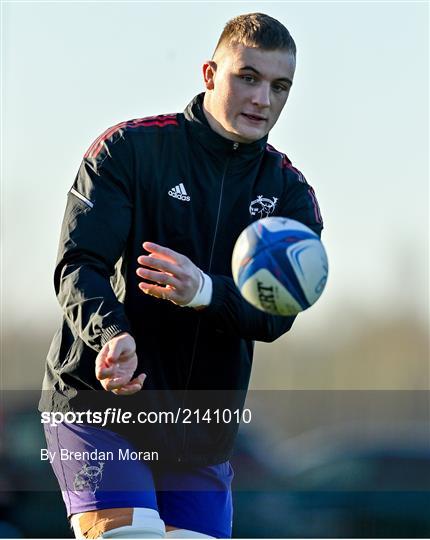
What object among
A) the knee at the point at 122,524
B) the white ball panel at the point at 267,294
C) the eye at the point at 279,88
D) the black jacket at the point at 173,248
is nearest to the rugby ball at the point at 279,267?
the white ball panel at the point at 267,294

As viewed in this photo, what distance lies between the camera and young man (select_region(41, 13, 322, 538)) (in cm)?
665

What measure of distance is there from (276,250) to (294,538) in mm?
6107

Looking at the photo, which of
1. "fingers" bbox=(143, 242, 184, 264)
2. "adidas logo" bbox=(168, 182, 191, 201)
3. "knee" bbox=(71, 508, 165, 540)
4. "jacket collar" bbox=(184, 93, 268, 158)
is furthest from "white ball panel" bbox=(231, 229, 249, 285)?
"knee" bbox=(71, 508, 165, 540)

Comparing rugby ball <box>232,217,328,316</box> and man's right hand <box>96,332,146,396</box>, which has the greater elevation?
rugby ball <box>232,217,328,316</box>

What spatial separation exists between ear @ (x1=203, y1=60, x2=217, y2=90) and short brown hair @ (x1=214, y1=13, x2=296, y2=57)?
13 cm

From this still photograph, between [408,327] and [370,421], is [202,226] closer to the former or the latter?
[370,421]

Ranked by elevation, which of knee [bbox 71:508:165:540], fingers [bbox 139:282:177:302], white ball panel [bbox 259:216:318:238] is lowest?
knee [bbox 71:508:165:540]

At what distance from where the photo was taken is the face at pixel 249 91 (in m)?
7.05

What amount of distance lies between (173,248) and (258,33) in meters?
1.30

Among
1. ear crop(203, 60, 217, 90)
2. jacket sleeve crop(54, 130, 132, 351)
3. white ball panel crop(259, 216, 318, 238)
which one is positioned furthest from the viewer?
ear crop(203, 60, 217, 90)

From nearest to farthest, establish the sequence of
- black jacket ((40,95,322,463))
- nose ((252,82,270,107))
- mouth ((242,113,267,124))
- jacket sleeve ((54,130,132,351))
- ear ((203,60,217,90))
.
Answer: jacket sleeve ((54,130,132,351))
black jacket ((40,95,322,463))
nose ((252,82,270,107))
mouth ((242,113,267,124))
ear ((203,60,217,90))

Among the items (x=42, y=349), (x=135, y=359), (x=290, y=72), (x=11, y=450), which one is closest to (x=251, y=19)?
(x=290, y=72)

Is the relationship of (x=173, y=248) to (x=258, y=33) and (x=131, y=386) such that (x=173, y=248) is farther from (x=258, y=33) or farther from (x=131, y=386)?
(x=258, y=33)

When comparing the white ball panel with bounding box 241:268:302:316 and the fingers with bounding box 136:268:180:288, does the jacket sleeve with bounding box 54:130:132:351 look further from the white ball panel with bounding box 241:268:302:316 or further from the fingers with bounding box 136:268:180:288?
the white ball panel with bounding box 241:268:302:316
